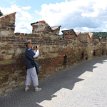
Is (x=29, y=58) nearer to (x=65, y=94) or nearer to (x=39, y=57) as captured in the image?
(x=39, y=57)

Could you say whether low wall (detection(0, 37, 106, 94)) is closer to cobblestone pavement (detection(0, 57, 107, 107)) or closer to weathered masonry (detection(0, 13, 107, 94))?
weathered masonry (detection(0, 13, 107, 94))

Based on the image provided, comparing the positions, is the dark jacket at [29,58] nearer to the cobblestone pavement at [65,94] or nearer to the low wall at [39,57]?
the low wall at [39,57]

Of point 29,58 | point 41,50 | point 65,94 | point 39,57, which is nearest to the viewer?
point 65,94

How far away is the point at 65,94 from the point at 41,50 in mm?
2060

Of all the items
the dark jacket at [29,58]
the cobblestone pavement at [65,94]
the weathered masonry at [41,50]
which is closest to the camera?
the cobblestone pavement at [65,94]

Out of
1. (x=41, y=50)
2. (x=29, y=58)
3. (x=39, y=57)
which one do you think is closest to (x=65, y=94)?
(x=29, y=58)

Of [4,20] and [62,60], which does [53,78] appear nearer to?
[62,60]

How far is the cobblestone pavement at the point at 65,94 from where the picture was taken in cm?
713

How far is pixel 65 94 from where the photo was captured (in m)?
7.96

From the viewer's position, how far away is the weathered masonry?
301 inches

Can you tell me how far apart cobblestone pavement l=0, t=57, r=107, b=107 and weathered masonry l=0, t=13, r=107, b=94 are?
380mm

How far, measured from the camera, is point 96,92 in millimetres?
8234

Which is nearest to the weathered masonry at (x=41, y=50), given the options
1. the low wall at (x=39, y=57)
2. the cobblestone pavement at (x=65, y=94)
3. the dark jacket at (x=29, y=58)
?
the low wall at (x=39, y=57)

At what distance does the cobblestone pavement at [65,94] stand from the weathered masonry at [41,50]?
38 cm
